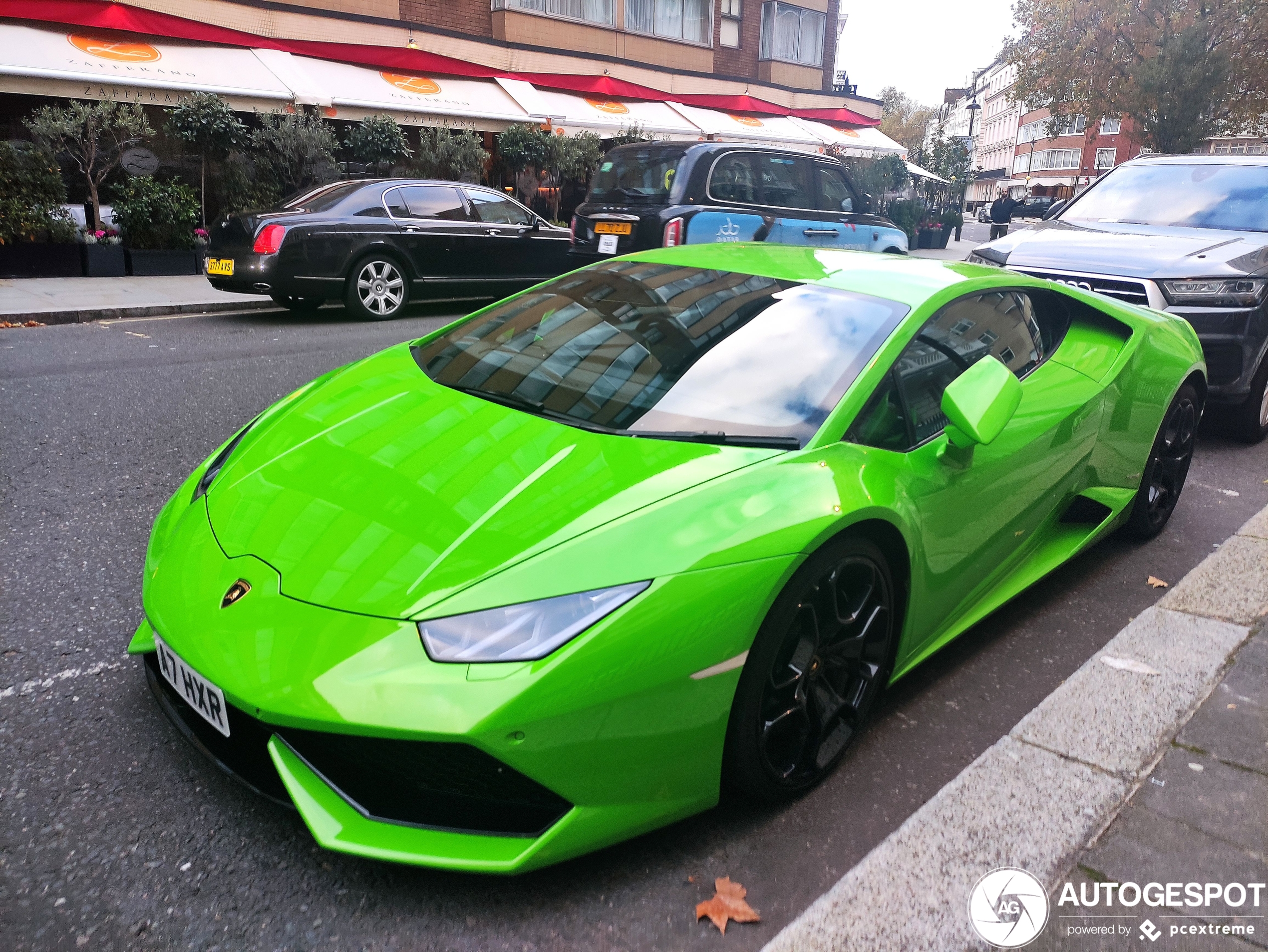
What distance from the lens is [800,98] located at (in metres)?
28.1

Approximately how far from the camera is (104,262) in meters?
11.9

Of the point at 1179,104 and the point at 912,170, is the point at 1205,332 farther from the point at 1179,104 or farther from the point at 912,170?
the point at 1179,104

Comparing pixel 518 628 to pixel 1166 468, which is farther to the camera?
pixel 1166 468

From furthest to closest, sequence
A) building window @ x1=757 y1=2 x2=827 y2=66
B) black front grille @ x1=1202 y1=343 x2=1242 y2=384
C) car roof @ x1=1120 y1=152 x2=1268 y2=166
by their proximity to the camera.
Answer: building window @ x1=757 y1=2 x2=827 y2=66
car roof @ x1=1120 y1=152 x2=1268 y2=166
black front grille @ x1=1202 y1=343 x2=1242 y2=384

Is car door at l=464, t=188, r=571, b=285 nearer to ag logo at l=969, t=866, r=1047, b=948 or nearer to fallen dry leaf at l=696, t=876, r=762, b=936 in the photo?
fallen dry leaf at l=696, t=876, r=762, b=936

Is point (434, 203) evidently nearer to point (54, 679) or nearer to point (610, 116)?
point (54, 679)

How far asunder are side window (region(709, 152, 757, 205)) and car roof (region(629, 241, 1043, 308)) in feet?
17.9

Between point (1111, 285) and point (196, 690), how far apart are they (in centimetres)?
578

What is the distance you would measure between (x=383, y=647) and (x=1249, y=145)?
65885 mm

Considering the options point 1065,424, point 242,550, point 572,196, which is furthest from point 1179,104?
point 242,550

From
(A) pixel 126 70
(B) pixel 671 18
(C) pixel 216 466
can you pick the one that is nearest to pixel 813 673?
(C) pixel 216 466

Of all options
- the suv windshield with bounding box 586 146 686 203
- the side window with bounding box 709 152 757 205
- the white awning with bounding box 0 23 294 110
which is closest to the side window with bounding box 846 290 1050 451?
the side window with bounding box 709 152 757 205

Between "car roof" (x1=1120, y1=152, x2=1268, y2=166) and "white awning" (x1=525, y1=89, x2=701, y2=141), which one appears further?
"white awning" (x1=525, y1=89, x2=701, y2=141)

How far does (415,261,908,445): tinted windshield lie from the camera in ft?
8.39
